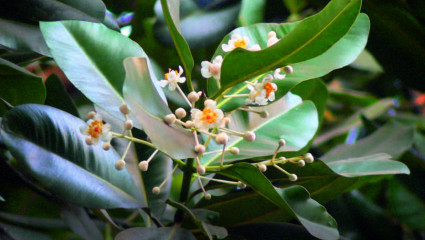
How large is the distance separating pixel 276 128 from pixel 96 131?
1.15 ft

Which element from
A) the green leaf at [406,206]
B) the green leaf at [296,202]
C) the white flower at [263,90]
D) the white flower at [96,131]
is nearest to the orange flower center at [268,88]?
Result: the white flower at [263,90]

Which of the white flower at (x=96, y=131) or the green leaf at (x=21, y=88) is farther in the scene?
the green leaf at (x=21, y=88)

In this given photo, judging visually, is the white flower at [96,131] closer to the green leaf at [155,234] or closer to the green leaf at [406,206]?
the green leaf at [155,234]

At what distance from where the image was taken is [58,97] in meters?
0.82

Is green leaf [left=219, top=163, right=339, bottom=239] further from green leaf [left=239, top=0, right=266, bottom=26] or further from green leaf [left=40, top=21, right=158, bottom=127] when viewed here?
green leaf [left=239, top=0, right=266, bottom=26]

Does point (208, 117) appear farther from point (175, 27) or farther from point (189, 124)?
point (175, 27)

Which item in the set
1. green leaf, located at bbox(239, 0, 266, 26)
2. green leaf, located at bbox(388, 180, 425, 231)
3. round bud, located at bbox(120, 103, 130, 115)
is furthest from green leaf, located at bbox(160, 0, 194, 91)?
green leaf, located at bbox(388, 180, 425, 231)

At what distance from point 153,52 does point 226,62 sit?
0.53 m

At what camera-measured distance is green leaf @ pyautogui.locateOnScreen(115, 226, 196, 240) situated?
63 cm

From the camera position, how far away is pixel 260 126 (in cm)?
83

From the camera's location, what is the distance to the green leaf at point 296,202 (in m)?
0.61

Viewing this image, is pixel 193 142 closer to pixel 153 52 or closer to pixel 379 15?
pixel 153 52

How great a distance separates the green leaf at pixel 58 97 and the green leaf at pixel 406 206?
0.86 metres

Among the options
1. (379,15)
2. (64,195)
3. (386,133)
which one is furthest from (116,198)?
(379,15)
